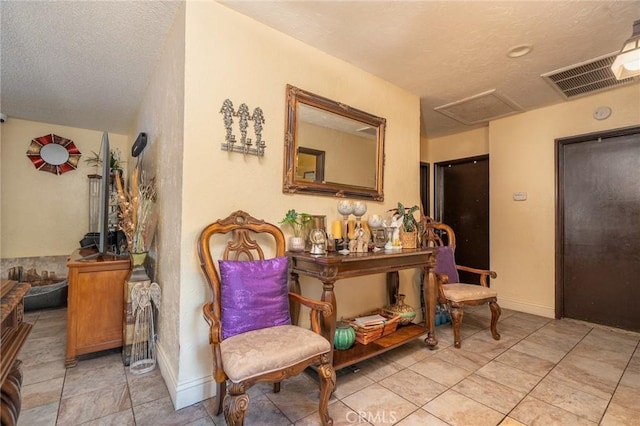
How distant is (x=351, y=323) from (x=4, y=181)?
4.92 metres

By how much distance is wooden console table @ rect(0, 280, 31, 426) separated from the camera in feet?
2.61

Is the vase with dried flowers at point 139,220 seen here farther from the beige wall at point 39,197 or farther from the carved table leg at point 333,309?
the beige wall at point 39,197

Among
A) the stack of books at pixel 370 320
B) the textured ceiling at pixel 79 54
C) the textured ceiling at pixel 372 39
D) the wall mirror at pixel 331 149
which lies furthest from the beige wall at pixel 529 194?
the textured ceiling at pixel 79 54

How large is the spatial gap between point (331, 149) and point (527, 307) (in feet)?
10.7

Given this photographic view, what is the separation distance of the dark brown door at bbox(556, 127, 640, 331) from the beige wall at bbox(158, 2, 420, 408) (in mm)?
2826

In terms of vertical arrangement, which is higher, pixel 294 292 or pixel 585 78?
pixel 585 78

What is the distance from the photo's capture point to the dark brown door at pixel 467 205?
170 inches

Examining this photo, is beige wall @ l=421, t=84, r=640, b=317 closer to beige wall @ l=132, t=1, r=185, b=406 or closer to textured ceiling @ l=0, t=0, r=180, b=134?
beige wall @ l=132, t=1, r=185, b=406

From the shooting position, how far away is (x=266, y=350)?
1.41 metres

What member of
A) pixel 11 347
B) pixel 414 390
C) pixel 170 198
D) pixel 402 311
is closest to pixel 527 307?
pixel 402 311

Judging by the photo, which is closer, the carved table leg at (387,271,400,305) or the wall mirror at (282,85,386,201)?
the wall mirror at (282,85,386,201)

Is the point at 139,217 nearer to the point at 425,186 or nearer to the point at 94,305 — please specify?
the point at 94,305

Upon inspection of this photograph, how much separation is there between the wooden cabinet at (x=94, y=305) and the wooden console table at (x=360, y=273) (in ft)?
4.91

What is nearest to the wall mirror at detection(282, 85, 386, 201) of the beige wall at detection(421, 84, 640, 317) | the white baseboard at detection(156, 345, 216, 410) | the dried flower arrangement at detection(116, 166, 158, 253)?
the dried flower arrangement at detection(116, 166, 158, 253)
